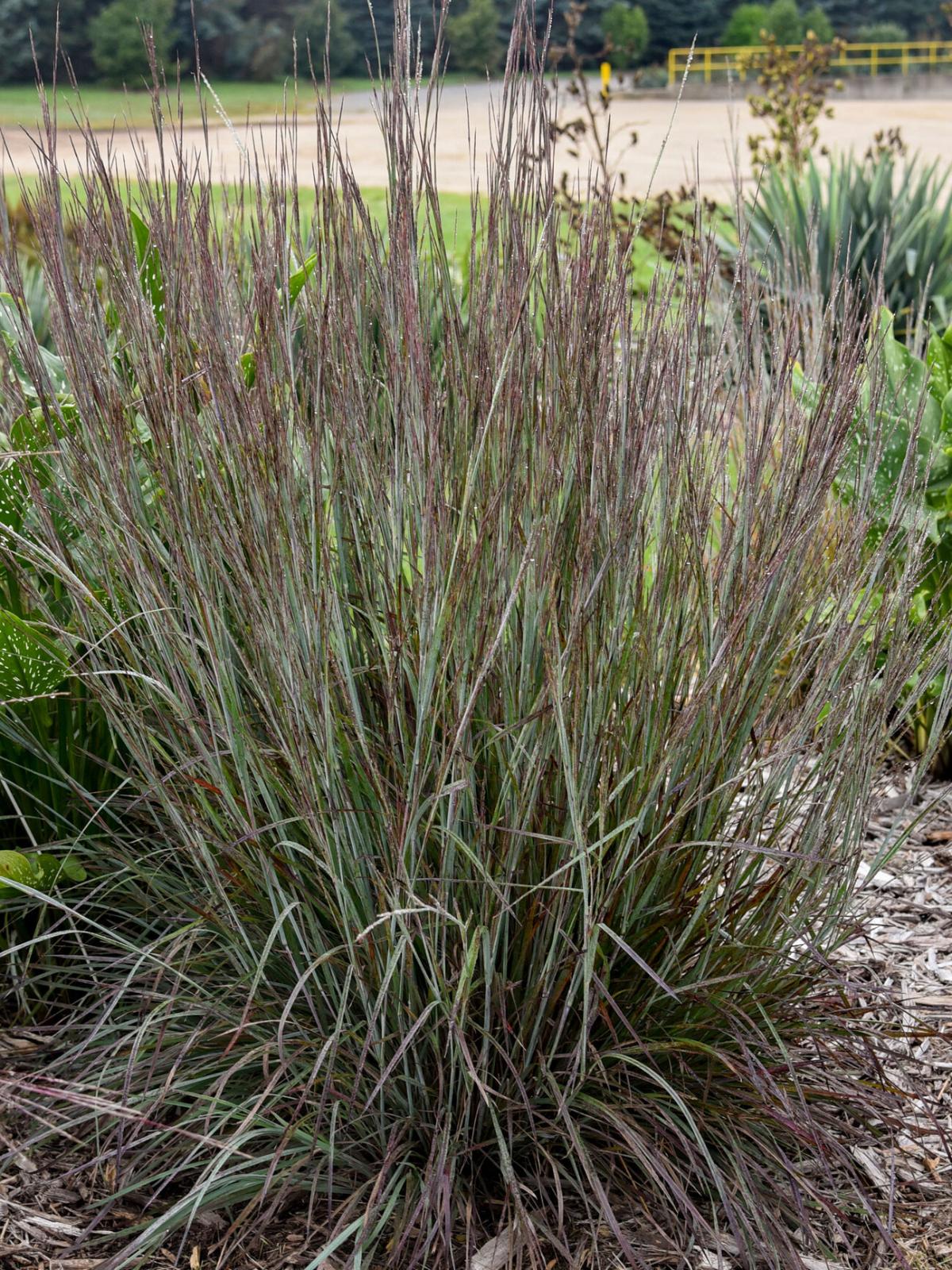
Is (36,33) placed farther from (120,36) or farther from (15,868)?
(15,868)

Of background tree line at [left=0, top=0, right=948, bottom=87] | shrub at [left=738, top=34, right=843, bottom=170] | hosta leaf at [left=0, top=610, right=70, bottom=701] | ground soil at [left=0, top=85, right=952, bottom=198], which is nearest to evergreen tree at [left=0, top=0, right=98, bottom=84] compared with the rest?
background tree line at [left=0, top=0, right=948, bottom=87]

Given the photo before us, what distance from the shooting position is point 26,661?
2.07m

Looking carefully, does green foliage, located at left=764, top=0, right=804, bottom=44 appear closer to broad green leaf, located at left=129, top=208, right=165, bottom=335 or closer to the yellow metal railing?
the yellow metal railing

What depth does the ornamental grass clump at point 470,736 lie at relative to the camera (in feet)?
5.43

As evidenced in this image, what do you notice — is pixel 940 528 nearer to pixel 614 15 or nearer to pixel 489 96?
pixel 489 96

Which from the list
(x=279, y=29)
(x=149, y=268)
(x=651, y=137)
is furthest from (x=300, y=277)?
(x=279, y=29)

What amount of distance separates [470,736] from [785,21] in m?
43.2

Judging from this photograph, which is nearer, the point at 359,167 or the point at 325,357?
the point at 325,357

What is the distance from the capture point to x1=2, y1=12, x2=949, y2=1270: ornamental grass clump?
1.66 metres

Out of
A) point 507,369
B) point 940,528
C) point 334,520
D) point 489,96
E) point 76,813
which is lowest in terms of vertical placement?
point 76,813

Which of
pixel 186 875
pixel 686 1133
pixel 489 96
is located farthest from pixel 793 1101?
pixel 489 96

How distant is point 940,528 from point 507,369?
1742 mm

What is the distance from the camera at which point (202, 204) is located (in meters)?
1.92

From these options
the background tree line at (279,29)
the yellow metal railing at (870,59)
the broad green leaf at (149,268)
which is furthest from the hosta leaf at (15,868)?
the yellow metal railing at (870,59)
